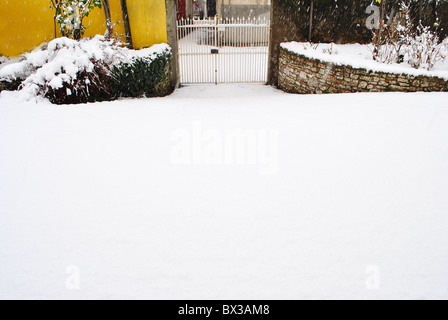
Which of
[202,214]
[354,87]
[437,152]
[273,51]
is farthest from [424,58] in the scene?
[202,214]

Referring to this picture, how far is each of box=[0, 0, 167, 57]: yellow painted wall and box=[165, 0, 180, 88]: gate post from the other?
0.12 m

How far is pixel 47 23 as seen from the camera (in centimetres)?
720

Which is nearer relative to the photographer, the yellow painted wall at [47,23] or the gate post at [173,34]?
the yellow painted wall at [47,23]

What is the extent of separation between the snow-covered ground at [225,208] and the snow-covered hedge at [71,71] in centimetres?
121

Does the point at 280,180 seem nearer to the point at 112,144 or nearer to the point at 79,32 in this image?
the point at 112,144

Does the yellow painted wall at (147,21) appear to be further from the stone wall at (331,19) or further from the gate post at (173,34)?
the stone wall at (331,19)

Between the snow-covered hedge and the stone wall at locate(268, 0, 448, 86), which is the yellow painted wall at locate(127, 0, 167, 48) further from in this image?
the stone wall at locate(268, 0, 448, 86)

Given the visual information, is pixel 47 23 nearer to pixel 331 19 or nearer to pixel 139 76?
pixel 139 76

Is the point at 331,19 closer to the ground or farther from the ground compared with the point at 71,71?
farther from the ground

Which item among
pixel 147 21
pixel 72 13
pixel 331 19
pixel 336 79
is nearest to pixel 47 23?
pixel 72 13

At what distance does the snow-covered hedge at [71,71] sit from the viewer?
5.44 m

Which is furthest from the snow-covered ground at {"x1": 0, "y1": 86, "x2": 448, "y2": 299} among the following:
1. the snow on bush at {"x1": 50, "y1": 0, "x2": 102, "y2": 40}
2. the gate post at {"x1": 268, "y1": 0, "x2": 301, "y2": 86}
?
the gate post at {"x1": 268, "y1": 0, "x2": 301, "y2": 86}

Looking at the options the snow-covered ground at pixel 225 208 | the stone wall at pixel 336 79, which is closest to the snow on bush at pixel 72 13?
the snow-covered ground at pixel 225 208

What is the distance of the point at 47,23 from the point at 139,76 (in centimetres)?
277
